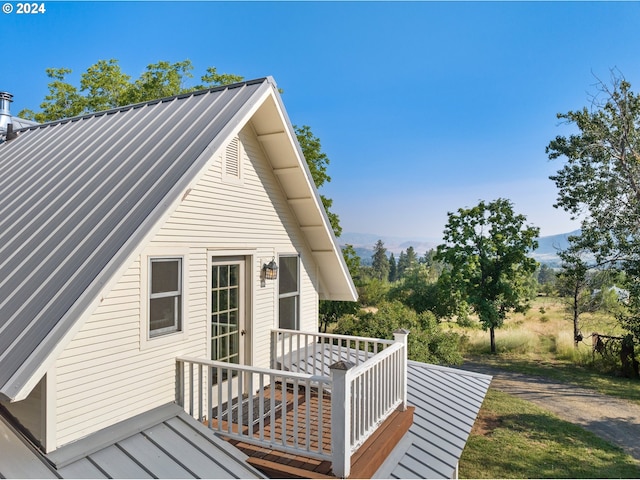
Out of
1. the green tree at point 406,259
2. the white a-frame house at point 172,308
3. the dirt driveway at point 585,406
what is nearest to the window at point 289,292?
the white a-frame house at point 172,308

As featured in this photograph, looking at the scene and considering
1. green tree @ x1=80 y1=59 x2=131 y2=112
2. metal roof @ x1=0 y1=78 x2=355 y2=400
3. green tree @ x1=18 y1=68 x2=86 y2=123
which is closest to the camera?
metal roof @ x1=0 y1=78 x2=355 y2=400

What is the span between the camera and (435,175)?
171ft

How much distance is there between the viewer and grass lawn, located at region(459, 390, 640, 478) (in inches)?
367

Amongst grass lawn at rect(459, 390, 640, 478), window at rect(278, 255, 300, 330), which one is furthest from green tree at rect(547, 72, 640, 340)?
window at rect(278, 255, 300, 330)

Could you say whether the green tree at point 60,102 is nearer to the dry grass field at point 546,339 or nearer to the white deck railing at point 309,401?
the white deck railing at point 309,401

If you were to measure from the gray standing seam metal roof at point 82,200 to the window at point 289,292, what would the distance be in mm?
3137

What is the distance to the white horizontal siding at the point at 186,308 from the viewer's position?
13.9 feet

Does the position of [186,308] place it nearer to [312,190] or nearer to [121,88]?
[312,190]

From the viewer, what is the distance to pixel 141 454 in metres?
4.18

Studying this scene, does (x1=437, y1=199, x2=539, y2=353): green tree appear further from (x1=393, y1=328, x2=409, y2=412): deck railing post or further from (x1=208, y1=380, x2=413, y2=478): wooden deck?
(x1=208, y1=380, x2=413, y2=478): wooden deck

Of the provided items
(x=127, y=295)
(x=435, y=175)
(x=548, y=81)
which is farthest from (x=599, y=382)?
(x=435, y=175)

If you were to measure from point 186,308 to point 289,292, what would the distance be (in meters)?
2.92

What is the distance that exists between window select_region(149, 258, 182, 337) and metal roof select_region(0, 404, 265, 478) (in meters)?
1.01

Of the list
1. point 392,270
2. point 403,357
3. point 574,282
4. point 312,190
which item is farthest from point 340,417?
point 392,270
